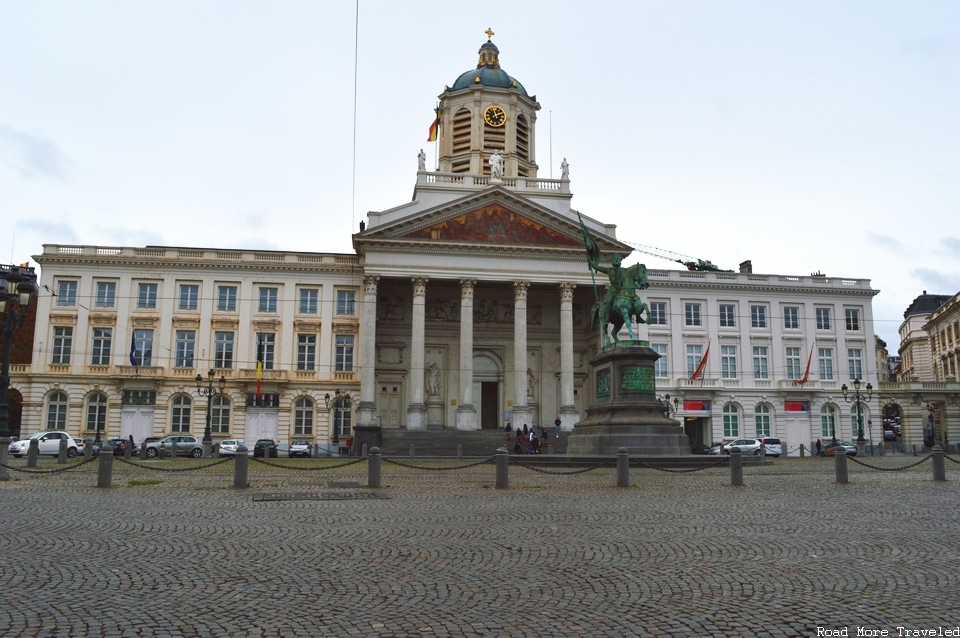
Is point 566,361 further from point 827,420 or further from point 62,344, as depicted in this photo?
point 62,344

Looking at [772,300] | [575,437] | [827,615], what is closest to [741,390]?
[772,300]

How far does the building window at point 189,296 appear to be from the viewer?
57.1 meters

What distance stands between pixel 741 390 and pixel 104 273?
46.2 metres

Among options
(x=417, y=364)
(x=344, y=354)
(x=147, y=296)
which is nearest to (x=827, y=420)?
(x=417, y=364)

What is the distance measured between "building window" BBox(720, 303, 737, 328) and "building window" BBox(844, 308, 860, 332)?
8971mm

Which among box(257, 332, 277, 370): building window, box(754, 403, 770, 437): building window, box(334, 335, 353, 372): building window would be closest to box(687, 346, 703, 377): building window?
box(754, 403, 770, 437): building window

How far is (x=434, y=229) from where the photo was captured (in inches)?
2138

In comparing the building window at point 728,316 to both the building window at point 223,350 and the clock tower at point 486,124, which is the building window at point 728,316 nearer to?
the clock tower at point 486,124

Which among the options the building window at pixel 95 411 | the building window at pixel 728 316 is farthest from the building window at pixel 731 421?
the building window at pixel 95 411

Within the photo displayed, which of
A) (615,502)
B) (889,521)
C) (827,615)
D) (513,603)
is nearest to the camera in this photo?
(827,615)

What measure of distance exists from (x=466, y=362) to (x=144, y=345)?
72.5 ft

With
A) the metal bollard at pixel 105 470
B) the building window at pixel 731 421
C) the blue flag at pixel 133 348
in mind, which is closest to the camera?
the metal bollard at pixel 105 470

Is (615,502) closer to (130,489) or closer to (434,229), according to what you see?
(130,489)

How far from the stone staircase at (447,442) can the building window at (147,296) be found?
19330 mm
